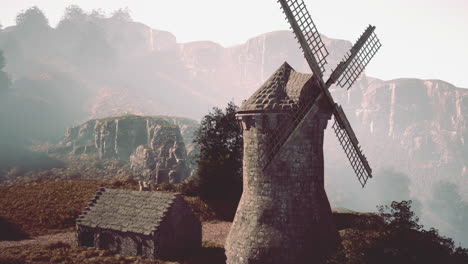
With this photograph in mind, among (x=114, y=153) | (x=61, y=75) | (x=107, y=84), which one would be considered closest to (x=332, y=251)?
(x=114, y=153)

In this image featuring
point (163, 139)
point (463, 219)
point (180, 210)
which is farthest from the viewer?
point (463, 219)

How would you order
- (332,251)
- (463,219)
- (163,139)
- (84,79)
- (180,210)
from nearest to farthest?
1. (332,251)
2. (180,210)
3. (163,139)
4. (463,219)
5. (84,79)

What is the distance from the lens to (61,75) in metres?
162

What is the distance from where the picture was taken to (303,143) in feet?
53.8

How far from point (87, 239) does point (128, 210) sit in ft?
11.9

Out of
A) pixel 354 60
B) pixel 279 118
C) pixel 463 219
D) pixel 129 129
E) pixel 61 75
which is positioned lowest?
pixel 463 219

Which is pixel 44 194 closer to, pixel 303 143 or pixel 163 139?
pixel 303 143

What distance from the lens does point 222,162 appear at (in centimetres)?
3678

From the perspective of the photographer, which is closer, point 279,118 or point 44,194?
point 279,118

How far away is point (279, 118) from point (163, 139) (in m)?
66.1

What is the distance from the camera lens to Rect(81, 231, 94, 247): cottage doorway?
876 inches

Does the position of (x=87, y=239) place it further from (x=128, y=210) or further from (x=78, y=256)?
(x=128, y=210)

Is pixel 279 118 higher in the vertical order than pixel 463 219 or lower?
higher

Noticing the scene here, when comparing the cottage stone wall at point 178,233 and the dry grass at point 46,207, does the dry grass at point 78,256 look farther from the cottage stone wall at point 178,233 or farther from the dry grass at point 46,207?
the dry grass at point 46,207
